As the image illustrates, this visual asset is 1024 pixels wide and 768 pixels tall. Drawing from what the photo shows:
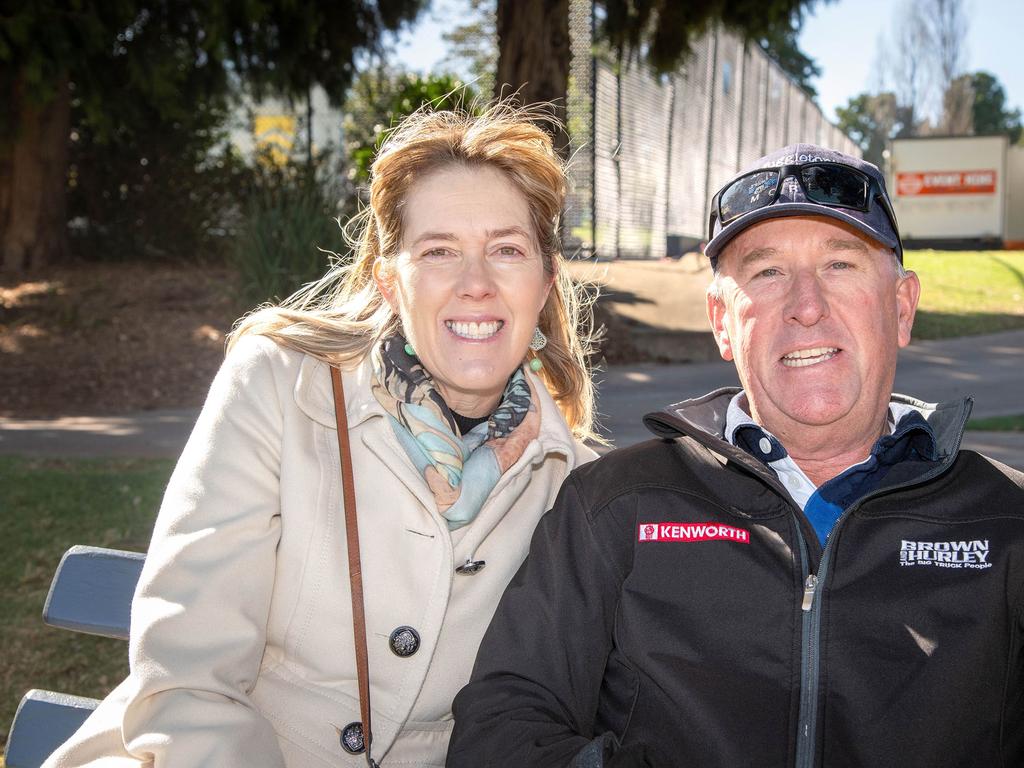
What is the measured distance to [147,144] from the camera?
14.5 metres

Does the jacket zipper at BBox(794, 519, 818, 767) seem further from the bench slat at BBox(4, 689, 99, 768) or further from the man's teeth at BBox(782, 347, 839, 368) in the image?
the bench slat at BBox(4, 689, 99, 768)

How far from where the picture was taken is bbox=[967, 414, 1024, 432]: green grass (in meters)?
7.25

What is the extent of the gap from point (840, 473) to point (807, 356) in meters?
0.27

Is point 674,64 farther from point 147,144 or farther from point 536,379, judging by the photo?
point 536,379

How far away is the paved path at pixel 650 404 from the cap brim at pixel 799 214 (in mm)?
3817

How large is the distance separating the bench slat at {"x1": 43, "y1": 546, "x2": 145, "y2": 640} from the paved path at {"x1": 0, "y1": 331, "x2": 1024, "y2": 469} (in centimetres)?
419

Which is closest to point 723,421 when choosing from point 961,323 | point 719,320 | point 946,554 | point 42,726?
point 719,320

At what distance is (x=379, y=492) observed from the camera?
2543mm

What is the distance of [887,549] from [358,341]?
52.1 inches

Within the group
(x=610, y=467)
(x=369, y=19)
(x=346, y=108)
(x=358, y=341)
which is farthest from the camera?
(x=346, y=108)

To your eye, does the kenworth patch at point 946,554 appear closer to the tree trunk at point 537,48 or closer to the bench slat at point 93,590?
the bench slat at point 93,590

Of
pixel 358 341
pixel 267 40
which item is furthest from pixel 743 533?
pixel 267 40

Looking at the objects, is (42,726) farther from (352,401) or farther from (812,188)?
(812,188)

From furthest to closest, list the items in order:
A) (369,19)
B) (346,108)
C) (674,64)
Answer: (346,108) → (369,19) → (674,64)
